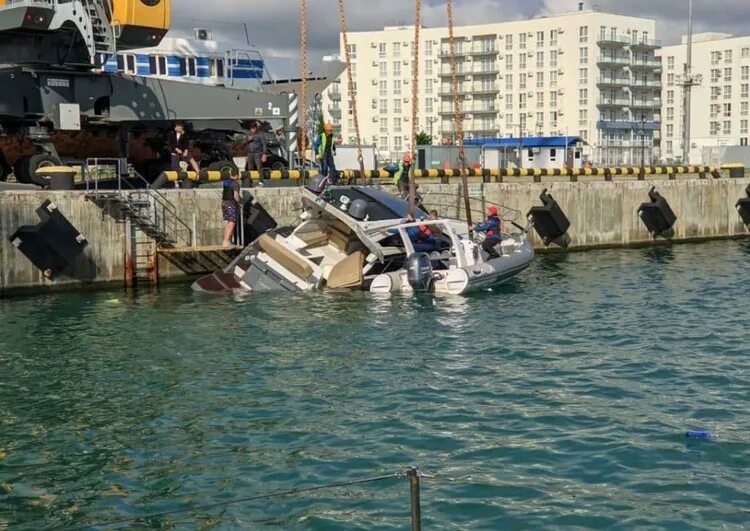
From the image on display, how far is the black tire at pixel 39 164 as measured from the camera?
24.8m

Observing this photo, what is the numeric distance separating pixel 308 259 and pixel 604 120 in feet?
336

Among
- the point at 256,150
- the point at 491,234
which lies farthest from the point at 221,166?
the point at 491,234

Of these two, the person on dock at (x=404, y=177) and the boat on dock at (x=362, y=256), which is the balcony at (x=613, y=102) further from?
the boat on dock at (x=362, y=256)

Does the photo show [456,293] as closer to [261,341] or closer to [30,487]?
[261,341]

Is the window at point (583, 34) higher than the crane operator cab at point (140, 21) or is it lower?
higher

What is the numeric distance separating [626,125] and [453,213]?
96.0 m

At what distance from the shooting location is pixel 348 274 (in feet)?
70.9

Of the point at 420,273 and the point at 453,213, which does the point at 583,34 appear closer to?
the point at 453,213

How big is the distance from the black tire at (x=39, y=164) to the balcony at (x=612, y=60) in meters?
100

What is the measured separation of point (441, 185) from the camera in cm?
3023

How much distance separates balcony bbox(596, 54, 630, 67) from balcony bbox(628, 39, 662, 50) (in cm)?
181

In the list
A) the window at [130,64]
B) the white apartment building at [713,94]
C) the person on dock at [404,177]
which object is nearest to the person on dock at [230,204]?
the person on dock at [404,177]

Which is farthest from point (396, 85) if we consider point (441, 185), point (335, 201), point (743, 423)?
point (743, 423)

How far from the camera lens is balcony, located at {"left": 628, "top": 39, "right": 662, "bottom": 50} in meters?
120
